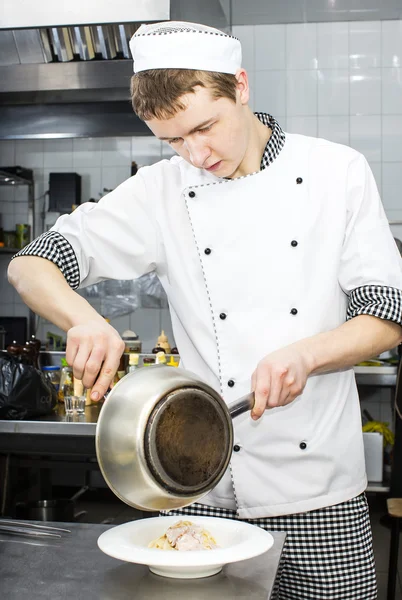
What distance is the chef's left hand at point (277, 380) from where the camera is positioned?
109cm

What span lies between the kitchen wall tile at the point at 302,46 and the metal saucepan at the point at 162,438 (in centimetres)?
440

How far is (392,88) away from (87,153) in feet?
7.23

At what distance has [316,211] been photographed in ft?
4.73

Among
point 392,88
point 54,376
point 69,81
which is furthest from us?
point 392,88

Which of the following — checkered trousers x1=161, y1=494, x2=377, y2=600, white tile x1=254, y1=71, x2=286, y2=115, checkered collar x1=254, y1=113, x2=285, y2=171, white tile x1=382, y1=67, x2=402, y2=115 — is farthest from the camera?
white tile x1=254, y1=71, x2=286, y2=115

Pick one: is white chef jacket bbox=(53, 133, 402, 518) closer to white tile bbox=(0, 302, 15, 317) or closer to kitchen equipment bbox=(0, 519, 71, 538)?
kitchen equipment bbox=(0, 519, 71, 538)

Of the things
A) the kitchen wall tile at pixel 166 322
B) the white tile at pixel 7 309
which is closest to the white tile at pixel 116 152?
the kitchen wall tile at pixel 166 322

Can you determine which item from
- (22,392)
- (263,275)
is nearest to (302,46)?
(22,392)

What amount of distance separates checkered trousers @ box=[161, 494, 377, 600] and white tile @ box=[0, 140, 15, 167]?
463 centimetres

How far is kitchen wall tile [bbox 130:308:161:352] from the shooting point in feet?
17.1

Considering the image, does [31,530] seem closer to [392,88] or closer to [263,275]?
[263,275]

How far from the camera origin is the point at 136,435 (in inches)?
36.5

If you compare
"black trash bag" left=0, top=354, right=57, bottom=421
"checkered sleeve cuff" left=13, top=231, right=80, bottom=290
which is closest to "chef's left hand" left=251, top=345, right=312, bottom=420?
"checkered sleeve cuff" left=13, top=231, right=80, bottom=290

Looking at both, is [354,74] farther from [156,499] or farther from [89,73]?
[156,499]
